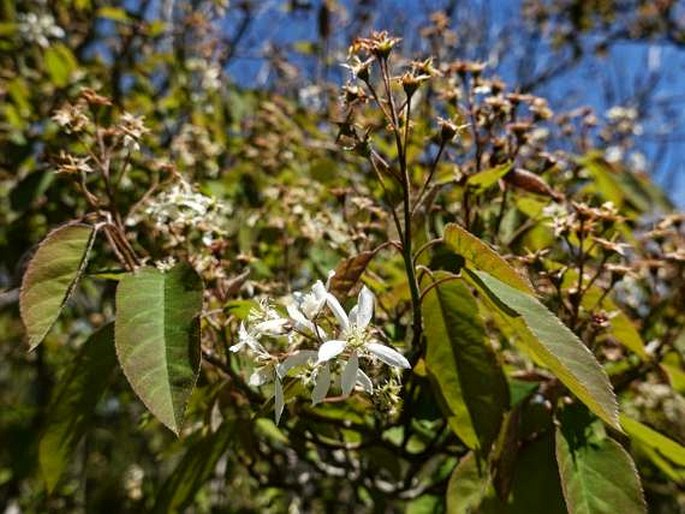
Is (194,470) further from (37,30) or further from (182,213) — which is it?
(37,30)

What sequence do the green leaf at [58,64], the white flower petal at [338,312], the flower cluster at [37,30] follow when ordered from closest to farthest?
the white flower petal at [338,312]
the green leaf at [58,64]
the flower cluster at [37,30]

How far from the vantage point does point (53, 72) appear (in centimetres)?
235

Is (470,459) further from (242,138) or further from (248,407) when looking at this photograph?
(242,138)

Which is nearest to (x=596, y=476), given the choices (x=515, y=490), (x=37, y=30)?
(x=515, y=490)

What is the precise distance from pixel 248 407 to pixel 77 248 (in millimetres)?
421

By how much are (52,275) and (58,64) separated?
1.63 meters

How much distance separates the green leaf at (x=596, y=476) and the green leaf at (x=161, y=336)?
48 cm

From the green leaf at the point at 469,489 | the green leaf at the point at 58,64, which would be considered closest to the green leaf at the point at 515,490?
the green leaf at the point at 469,489

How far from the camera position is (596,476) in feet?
3.05

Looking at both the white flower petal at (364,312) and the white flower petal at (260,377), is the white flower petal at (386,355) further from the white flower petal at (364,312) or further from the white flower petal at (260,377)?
the white flower petal at (260,377)

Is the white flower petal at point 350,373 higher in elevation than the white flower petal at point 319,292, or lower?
lower

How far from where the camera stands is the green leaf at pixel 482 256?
2.86ft

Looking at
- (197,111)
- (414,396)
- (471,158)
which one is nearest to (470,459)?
(414,396)

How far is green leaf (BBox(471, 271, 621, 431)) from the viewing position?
745 mm
